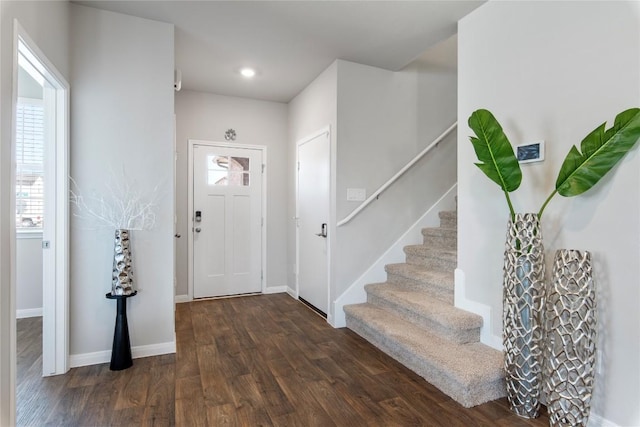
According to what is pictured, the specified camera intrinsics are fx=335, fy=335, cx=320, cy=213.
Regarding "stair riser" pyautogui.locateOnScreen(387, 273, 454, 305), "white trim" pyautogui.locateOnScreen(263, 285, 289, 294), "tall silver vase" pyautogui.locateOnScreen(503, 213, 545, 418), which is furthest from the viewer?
"white trim" pyautogui.locateOnScreen(263, 285, 289, 294)


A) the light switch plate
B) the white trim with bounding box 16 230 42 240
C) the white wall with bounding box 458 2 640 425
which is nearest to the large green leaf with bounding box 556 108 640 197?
the white wall with bounding box 458 2 640 425

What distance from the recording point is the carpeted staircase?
6.72 ft

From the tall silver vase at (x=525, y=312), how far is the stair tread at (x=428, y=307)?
491 millimetres

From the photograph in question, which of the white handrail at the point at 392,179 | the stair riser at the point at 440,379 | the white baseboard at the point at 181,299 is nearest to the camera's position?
the stair riser at the point at 440,379

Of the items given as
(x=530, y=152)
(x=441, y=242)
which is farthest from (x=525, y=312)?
(x=441, y=242)

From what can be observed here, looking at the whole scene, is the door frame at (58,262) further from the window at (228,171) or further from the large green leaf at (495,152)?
the large green leaf at (495,152)

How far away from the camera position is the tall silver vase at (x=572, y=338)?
5.37 feet

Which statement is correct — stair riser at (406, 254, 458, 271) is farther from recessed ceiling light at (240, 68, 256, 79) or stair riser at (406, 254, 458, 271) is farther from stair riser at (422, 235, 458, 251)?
recessed ceiling light at (240, 68, 256, 79)

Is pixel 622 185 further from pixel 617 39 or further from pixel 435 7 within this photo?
pixel 435 7

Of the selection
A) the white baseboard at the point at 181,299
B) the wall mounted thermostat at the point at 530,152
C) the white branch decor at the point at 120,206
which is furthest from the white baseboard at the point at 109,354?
the wall mounted thermostat at the point at 530,152

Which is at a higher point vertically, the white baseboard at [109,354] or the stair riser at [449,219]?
the stair riser at [449,219]

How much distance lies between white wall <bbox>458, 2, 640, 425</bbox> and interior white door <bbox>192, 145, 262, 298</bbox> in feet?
9.16

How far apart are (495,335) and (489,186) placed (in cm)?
104

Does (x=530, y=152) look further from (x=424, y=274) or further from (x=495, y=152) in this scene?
(x=424, y=274)
